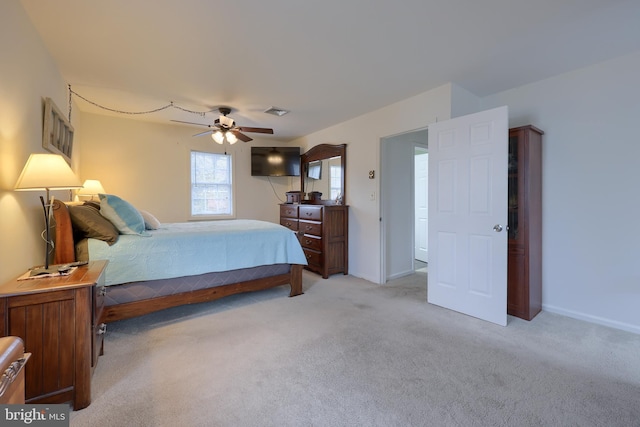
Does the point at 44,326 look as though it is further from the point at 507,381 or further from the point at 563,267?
the point at 563,267

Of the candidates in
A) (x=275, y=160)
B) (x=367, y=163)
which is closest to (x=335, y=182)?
(x=367, y=163)

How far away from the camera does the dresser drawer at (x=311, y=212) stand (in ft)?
13.8

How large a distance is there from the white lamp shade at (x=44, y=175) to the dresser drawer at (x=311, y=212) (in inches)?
115

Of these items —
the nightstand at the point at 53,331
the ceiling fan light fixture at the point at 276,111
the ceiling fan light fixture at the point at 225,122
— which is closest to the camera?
the nightstand at the point at 53,331

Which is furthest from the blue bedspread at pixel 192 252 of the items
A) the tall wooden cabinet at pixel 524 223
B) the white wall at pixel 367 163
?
the tall wooden cabinet at pixel 524 223

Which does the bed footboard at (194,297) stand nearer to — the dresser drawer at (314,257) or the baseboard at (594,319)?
the dresser drawer at (314,257)

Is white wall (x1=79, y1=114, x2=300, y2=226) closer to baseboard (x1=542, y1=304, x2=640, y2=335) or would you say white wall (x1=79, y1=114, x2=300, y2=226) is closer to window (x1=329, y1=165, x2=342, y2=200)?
window (x1=329, y1=165, x2=342, y2=200)

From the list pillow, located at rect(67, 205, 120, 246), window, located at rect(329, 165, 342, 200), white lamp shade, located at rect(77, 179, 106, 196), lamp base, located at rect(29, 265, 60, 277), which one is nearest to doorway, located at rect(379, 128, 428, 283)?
window, located at rect(329, 165, 342, 200)

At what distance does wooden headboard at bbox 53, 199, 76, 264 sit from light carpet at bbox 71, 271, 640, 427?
0.76 m

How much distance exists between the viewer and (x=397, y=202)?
4.21 metres

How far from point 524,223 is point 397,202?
1720 mm

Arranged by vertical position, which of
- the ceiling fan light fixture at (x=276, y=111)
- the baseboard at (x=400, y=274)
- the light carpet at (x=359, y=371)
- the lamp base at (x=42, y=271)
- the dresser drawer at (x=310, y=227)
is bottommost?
the light carpet at (x=359, y=371)

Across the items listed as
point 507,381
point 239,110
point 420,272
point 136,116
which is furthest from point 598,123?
point 136,116

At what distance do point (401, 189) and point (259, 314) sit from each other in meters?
2.74
